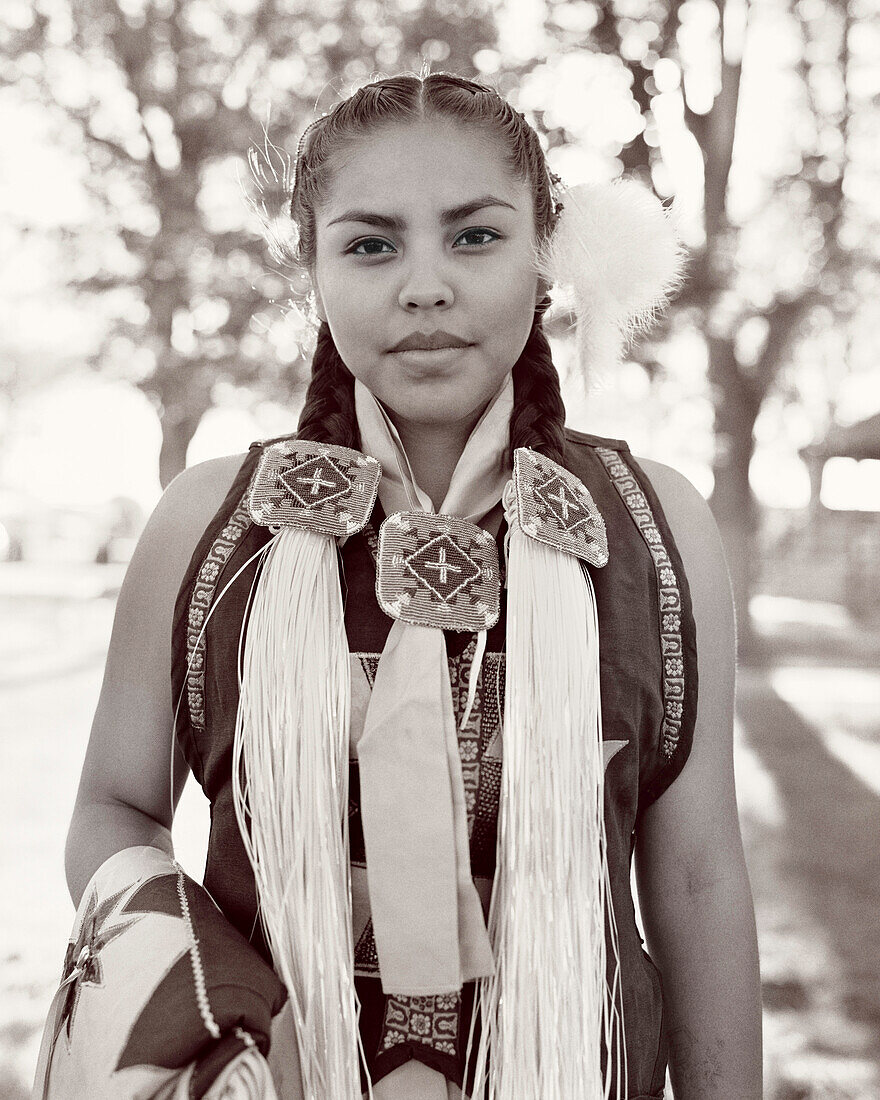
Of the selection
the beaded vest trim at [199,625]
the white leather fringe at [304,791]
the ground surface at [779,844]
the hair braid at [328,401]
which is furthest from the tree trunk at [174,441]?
the white leather fringe at [304,791]

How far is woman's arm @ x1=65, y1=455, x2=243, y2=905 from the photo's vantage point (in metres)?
1.21

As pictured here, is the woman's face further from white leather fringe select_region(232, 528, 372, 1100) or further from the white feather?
white leather fringe select_region(232, 528, 372, 1100)

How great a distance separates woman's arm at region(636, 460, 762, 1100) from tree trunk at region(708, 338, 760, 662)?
23.5 feet

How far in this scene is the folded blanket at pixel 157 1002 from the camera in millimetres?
858

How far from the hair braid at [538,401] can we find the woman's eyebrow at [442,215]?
0.19 m

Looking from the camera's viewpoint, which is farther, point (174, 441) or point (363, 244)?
point (174, 441)

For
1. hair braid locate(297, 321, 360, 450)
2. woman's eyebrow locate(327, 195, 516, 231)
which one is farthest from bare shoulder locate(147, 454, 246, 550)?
woman's eyebrow locate(327, 195, 516, 231)

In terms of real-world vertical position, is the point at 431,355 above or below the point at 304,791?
above

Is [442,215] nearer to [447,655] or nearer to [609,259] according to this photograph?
[609,259]

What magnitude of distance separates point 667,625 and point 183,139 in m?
8.38

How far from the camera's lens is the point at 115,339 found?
8883mm

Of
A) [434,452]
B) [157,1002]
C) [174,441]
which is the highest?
[174,441]

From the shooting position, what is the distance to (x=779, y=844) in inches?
168

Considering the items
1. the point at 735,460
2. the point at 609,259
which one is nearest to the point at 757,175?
the point at 735,460
